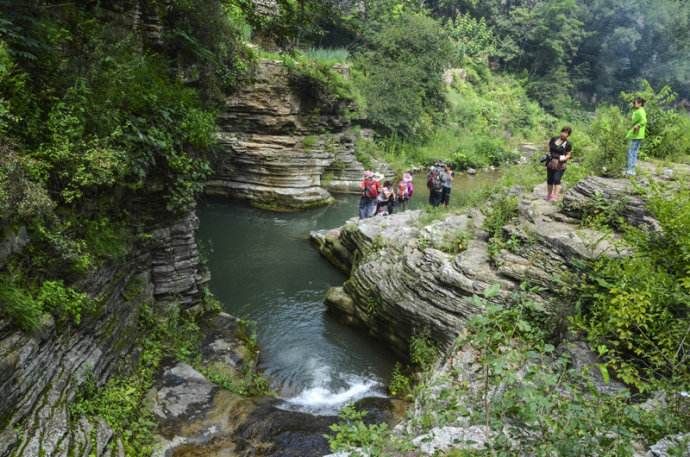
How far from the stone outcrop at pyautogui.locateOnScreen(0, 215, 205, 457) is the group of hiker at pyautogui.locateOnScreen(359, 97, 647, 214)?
7.91 meters

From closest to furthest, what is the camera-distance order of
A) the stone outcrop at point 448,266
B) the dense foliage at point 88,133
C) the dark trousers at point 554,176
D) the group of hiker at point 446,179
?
1. the dense foliage at point 88,133
2. the stone outcrop at point 448,266
3. the group of hiker at point 446,179
4. the dark trousers at point 554,176

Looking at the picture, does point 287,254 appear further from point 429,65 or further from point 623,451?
point 429,65

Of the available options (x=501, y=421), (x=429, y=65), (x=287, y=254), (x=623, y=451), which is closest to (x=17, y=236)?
(x=501, y=421)

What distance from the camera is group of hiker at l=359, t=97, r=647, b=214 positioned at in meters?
8.80

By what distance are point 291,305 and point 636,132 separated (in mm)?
8595

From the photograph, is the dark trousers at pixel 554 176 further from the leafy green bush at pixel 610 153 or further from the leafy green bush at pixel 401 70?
the leafy green bush at pixel 401 70

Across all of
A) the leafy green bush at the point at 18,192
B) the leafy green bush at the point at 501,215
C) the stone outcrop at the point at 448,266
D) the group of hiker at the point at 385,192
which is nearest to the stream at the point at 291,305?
the stone outcrop at the point at 448,266

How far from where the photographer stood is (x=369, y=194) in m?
14.9

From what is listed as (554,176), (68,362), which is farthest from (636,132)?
(68,362)

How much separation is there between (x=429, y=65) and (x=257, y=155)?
16662 millimetres

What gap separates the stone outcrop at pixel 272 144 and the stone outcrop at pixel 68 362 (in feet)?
36.8

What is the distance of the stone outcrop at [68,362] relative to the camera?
4.24 m

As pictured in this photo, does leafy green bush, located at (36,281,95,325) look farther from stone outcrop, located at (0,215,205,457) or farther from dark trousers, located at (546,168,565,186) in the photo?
dark trousers, located at (546,168,565,186)

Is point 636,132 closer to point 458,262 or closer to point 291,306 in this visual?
point 458,262
